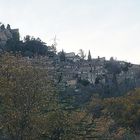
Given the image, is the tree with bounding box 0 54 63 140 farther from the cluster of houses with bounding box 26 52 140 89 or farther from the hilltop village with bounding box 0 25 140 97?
the cluster of houses with bounding box 26 52 140 89

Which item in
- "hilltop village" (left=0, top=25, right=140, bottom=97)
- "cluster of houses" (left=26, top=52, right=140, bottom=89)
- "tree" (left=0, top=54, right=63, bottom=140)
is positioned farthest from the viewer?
"cluster of houses" (left=26, top=52, right=140, bottom=89)

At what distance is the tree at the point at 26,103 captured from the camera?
25562mm

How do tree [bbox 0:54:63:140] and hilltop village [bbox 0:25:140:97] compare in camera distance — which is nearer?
tree [bbox 0:54:63:140]

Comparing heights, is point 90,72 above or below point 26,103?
above

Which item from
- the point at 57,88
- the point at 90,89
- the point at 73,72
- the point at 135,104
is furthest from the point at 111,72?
the point at 57,88

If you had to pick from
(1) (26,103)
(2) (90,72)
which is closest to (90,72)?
(2) (90,72)

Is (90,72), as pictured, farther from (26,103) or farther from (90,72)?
(26,103)

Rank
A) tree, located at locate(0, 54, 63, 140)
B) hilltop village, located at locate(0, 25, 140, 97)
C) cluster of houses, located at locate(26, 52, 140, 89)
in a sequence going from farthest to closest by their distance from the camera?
cluster of houses, located at locate(26, 52, 140, 89) → hilltop village, located at locate(0, 25, 140, 97) → tree, located at locate(0, 54, 63, 140)

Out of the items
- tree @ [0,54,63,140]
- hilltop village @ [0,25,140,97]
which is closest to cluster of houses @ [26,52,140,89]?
hilltop village @ [0,25,140,97]

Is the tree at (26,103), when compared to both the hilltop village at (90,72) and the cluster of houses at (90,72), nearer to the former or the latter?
the hilltop village at (90,72)

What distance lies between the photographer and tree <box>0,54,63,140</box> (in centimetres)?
2556

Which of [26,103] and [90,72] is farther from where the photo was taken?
[90,72]

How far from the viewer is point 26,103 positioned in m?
25.6

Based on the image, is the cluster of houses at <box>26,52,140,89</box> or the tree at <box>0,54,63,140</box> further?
the cluster of houses at <box>26,52,140,89</box>
